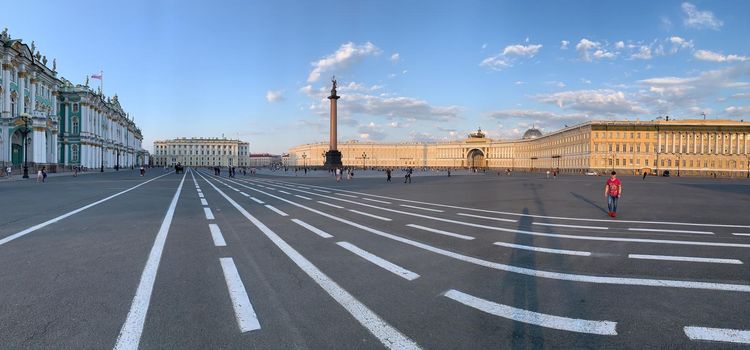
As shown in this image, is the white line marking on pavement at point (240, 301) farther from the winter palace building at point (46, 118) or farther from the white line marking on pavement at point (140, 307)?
the winter palace building at point (46, 118)

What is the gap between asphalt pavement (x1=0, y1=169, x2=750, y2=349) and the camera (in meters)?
4.10

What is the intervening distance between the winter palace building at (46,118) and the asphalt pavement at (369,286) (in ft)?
151

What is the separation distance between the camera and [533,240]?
930 cm

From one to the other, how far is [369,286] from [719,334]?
13.1 feet

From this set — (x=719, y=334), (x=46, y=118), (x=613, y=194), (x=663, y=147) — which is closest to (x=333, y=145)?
(x=46, y=118)

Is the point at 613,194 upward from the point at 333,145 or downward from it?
downward

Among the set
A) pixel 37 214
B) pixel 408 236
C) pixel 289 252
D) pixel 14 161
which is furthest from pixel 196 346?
pixel 14 161

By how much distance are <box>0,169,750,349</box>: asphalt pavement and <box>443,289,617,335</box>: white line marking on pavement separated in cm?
2

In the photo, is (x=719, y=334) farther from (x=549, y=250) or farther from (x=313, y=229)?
(x=313, y=229)

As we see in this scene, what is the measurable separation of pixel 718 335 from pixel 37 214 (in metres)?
17.0

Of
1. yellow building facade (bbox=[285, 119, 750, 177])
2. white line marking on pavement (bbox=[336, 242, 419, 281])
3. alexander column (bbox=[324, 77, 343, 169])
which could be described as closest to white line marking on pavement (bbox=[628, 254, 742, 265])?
white line marking on pavement (bbox=[336, 242, 419, 281])

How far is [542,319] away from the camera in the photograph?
4.52m

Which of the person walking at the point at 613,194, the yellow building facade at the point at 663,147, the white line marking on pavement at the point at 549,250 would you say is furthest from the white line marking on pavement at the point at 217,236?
the yellow building facade at the point at 663,147

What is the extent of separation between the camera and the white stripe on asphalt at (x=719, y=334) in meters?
4.06
